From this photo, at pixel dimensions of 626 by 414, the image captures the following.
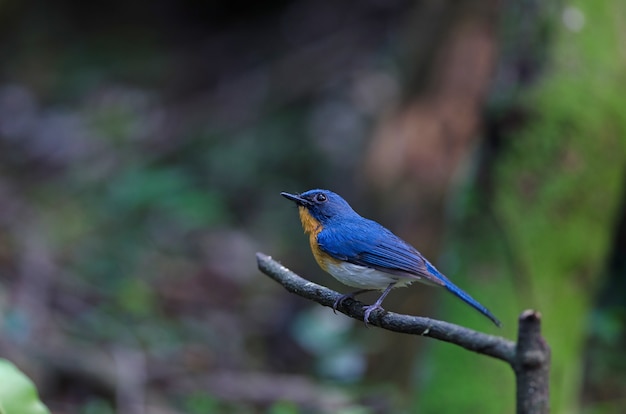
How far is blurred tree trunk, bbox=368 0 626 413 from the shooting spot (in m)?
4.26

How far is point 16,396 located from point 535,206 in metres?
2.78

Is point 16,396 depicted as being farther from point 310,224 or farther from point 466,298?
point 466,298

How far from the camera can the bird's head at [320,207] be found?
239cm

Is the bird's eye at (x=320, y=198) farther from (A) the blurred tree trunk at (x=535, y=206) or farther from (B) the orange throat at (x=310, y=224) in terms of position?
(A) the blurred tree trunk at (x=535, y=206)

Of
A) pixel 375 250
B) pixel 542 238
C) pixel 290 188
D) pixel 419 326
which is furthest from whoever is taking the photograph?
pixel 290 188

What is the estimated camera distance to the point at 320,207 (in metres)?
2.42

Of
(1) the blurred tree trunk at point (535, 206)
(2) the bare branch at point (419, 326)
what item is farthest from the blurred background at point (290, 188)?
(2) the bare branch at point (419, 326)

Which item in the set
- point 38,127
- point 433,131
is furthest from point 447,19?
point 38,127

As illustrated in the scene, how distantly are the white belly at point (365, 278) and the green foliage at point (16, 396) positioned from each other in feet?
3.39

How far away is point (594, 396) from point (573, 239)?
2.11 meters

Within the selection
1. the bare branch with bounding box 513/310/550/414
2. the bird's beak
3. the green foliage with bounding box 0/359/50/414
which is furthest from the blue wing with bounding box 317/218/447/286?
the green foliage with bounding box 0/359/50/414

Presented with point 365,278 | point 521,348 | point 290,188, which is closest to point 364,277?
point 365,278

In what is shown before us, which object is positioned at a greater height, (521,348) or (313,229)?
(313,229)

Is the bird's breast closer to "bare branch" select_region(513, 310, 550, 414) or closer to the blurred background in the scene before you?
"bare branch" select_region(513, 310, 550, 414)
